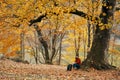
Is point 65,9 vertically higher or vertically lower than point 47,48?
higher

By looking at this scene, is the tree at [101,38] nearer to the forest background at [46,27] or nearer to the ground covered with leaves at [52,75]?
the forest background at [46,27]

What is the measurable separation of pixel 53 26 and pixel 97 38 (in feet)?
59.0

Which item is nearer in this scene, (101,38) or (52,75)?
(52,75)

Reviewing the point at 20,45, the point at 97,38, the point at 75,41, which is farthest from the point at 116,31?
the point at 97,38

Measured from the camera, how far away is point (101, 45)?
2439cm

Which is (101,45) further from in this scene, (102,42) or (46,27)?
(46,27)

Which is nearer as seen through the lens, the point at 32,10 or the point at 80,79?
the point at 80,79

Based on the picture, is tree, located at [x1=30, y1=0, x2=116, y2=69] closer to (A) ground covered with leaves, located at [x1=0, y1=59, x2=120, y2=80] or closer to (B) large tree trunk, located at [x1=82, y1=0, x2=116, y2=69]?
(B) large tree trunk, located at [x1=82, y1=0, x2=116, y2=69]

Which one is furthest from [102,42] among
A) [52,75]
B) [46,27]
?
[46,27]

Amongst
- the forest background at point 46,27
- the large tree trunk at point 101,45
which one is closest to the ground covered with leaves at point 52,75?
the large tree trunk at point 101,45

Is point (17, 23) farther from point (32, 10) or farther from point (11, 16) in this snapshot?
point (32, 10)

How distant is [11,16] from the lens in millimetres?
23078

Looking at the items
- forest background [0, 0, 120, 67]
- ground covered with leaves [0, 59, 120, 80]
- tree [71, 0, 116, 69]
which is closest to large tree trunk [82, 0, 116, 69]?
tree [71, 0, 116, 69]

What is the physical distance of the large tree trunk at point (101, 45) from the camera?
23750 millimetres
